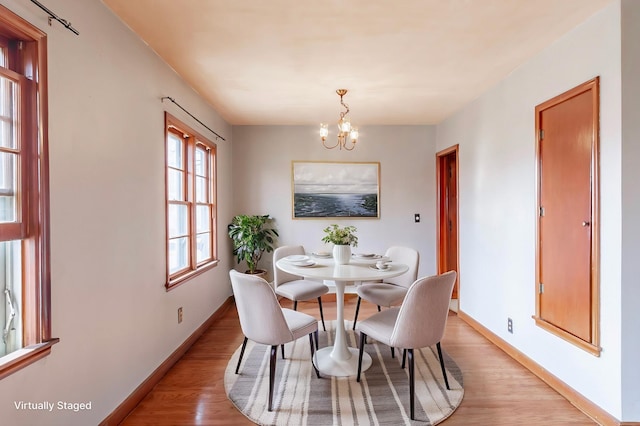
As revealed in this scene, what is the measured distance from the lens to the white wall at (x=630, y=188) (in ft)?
5.49

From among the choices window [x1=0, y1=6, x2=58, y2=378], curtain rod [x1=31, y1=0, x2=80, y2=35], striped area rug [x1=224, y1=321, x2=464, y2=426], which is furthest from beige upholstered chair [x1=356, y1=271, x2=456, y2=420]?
curtain rod [x1=31, y1=0, x2=80, y2=35]

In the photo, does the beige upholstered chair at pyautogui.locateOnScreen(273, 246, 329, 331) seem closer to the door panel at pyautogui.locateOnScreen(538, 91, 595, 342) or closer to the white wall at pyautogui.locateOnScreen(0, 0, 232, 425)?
the white wall at pyautogui.locateOnScreen(0, 0, 232, 425)

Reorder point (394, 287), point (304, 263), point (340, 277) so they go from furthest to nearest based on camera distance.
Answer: point (394, 287)
point (304, 263)
point (340, 277)

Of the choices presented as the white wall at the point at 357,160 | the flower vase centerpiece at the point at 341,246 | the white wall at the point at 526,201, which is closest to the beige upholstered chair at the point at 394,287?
the flower vase centerpiece at the point at 341,246

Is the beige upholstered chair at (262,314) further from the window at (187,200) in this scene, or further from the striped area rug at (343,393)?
the window at (187,200)

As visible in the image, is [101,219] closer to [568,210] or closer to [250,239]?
[250,239]

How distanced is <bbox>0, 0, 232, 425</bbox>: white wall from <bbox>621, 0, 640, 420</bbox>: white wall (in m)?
2.86

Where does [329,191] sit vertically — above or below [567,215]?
above

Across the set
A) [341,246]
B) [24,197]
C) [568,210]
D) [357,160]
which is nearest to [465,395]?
[341,246]

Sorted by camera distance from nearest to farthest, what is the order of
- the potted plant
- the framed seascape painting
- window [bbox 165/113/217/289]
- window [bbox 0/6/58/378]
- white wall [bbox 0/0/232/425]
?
window [bbox 0/6/58/378] < white wall [bbox 0/0/232/425] < window [bbox 165/113/217/289] < the potted plant < the framed seascape painting

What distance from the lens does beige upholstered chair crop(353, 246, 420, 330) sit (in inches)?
107

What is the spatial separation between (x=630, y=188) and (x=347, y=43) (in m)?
1.88

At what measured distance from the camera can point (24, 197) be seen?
1.27 meters

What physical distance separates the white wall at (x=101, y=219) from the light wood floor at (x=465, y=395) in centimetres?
21
